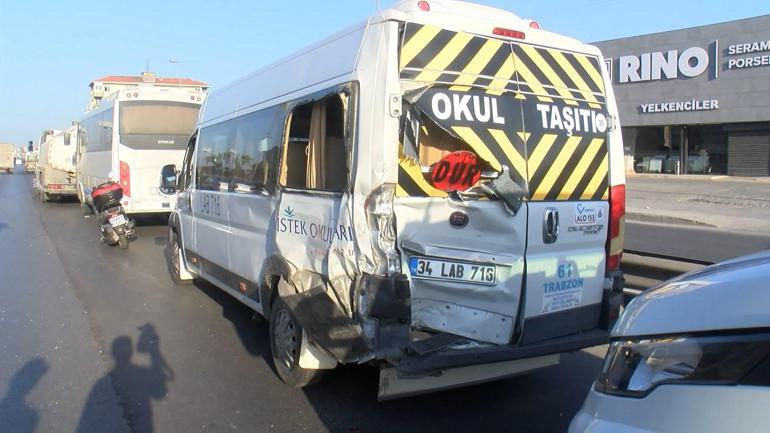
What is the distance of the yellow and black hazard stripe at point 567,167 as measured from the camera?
4.26 m

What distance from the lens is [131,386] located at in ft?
15.6

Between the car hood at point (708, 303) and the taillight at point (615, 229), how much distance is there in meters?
2.44

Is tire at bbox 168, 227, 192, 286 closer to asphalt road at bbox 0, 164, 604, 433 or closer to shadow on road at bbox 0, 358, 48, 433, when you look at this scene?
asphalt road at bbox 0, 164, 604, 433

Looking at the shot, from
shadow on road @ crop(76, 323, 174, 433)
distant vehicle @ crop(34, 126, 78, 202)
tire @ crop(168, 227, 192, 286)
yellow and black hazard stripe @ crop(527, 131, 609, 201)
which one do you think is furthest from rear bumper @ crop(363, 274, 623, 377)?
distant vehicle @ crop(34, 126, 78, 202)

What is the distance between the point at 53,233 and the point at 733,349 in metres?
15.0

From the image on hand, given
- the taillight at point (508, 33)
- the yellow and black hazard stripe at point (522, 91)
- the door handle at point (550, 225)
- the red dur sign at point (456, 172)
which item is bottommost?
the door handle at point (550, 225)

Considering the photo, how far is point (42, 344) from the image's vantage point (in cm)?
579

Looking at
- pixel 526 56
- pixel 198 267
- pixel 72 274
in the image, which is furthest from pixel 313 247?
pixel 72 274

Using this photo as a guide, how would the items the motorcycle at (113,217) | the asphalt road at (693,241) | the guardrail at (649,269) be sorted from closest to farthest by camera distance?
the guardrail at (649,269), the asphalt road at (693,241), the motorcycle at (113,217)

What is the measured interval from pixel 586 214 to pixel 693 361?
9.22ft

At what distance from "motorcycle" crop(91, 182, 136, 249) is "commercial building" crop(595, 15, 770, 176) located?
27.5 metres

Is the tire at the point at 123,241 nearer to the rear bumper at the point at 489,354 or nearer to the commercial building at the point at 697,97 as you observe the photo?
the rear bumper at the point at 489,354

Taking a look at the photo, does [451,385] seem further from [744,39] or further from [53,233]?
[744,39]

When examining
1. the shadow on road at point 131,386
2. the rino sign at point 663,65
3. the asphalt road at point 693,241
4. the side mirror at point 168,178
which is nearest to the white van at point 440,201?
the shadow on road at point 131,386
